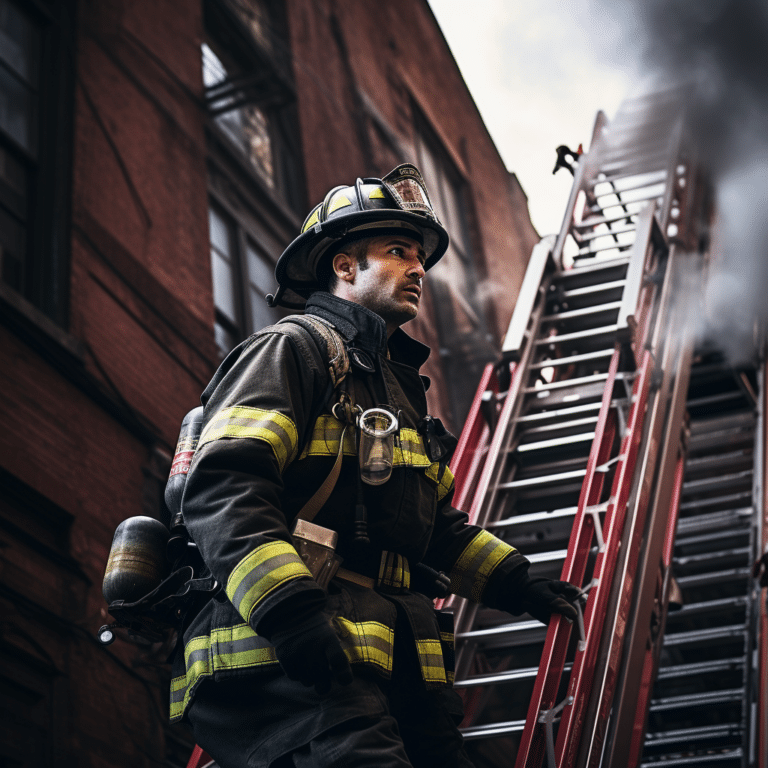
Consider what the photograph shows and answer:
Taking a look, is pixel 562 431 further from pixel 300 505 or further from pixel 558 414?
pixel 300 505

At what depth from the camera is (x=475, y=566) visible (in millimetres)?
3281

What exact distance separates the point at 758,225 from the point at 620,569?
221 inches

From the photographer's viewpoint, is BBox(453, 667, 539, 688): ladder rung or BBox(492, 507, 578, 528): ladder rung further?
BBox(492, 507, 578, 528): ladder rung

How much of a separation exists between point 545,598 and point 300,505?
3.44 ft

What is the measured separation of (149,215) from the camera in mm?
7629

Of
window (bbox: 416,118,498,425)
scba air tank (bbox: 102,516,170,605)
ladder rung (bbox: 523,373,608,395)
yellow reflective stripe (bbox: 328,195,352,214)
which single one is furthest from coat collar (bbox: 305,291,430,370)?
window (bbox: 416,118,498,425)

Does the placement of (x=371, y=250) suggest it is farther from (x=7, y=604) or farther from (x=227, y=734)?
(x=7, y=604)

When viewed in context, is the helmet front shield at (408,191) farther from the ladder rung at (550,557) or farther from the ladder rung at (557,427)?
the ladder rung at (557,427)

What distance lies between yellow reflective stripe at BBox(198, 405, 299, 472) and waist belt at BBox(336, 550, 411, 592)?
34 cm

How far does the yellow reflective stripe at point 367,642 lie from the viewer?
2525mm

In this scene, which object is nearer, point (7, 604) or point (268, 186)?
point (7, 604)

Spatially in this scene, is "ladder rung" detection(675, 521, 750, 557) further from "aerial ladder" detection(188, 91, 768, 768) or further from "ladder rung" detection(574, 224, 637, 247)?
"ladder rung" detection(574, 224, 637, 247)

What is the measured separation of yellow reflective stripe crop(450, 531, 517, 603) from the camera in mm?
3277

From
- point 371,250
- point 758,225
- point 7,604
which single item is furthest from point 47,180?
point 758,225
